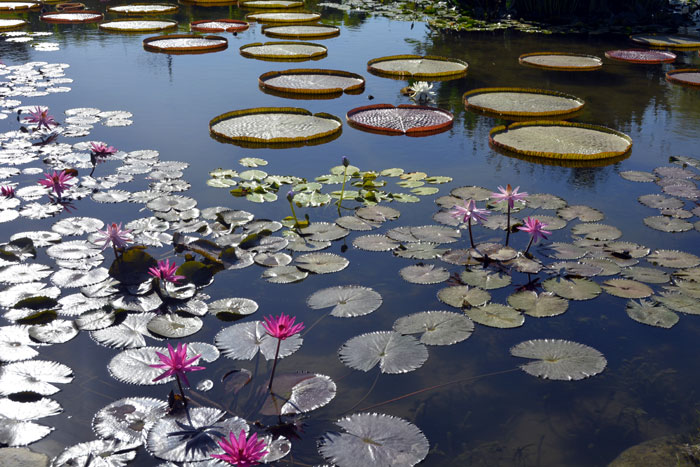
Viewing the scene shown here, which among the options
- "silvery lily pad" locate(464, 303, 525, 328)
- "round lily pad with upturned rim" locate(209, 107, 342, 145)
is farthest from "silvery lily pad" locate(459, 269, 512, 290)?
"round lily pad with upturned rim" locate(209, 107, 342, 145)

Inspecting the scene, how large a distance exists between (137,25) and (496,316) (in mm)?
10212

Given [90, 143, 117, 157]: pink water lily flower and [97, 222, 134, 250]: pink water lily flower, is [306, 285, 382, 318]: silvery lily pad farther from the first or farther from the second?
[90, 143, 117, 157]: pink water lily flower

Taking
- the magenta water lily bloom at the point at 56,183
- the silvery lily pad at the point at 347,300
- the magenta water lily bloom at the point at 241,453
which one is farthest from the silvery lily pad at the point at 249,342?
the magenta water lily bloom at the point at 56,183

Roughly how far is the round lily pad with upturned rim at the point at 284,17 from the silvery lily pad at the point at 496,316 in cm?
1002

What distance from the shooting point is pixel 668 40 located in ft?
32.9

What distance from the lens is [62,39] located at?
402 inches

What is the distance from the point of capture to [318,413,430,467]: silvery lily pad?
227 cm

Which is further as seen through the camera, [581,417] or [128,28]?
[128,28]

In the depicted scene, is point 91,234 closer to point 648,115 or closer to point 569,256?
point 569,256

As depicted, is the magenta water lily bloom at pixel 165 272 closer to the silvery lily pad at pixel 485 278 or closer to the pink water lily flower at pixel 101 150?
the silvery lily pad at pixel 485 278

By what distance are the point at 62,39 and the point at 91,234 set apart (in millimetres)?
7574

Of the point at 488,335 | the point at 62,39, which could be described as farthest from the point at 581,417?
the point at 62,39

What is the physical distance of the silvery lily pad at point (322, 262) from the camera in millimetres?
3598

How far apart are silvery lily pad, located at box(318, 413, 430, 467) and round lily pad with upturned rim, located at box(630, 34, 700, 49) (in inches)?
363
